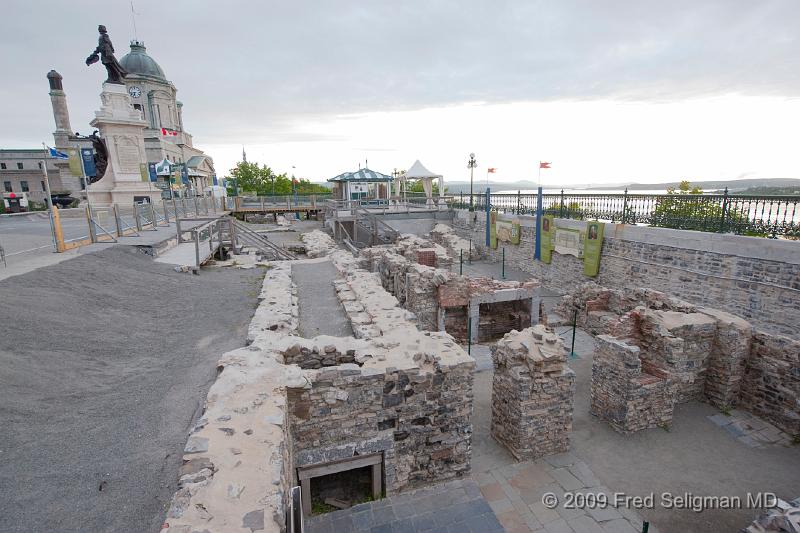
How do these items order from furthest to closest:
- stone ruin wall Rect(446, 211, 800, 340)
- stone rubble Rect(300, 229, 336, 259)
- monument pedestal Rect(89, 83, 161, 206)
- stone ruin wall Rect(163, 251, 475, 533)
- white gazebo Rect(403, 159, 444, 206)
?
Answer: white gazebo Rect(403, 159, 444, 206) < monument pedestal Rect(89, 83, 161, 206) < stone rubble Rect(300, 229, 336, 259) < stone ruin wall Rect(446, 211, 800, 340) < stone ruin wall Rect(163, 251, 475, 533)

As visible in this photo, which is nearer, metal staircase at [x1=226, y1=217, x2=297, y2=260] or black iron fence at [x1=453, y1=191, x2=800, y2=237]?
black iron fence at [x1=453, y1=191, x2=800, y2=237]

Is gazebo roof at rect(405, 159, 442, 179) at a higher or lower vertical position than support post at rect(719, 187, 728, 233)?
higher

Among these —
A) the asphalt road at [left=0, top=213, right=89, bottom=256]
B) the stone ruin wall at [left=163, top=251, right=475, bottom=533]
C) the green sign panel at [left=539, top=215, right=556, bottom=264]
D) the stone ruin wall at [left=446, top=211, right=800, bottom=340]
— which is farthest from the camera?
the green sign panel at [left=539, top=215, right=556, bottom=264]

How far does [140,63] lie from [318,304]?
54.0 meters

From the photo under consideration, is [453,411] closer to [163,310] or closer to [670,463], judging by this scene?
[670,463]

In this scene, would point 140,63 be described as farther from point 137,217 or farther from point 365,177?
point 137,217

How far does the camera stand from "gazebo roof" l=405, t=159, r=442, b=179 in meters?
32.6

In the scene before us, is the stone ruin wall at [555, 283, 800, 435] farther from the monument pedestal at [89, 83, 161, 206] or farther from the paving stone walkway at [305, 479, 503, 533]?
the monument pedestal at [89, 83, 161, 206]

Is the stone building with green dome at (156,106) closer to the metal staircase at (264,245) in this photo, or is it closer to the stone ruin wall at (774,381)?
the metal staircase at (264,245)

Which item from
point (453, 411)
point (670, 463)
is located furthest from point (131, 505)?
point (670, 463)

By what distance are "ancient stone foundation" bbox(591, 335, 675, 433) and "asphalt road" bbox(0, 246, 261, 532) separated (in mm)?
7766

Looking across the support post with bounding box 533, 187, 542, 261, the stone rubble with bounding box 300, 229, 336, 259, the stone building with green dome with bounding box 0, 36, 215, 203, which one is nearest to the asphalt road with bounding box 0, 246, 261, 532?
the stone rubble with bounding box 300, 229, 336, 259

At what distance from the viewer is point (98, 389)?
18.7 feet

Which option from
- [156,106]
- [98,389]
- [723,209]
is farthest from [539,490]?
[156,106]
